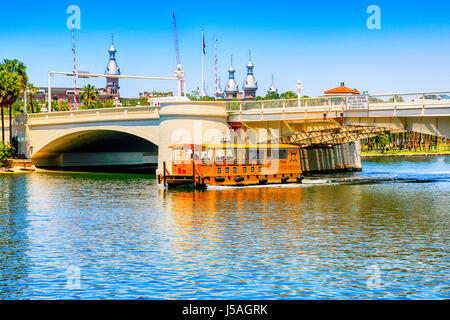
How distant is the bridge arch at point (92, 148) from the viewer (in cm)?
9319

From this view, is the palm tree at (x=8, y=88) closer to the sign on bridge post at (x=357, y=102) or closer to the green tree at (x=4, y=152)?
the green tree at (x=4, y=152)

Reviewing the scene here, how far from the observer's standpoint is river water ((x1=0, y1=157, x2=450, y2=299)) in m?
Result: 23.8

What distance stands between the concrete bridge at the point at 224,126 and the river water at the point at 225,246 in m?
9.02

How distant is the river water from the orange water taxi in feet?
20.7

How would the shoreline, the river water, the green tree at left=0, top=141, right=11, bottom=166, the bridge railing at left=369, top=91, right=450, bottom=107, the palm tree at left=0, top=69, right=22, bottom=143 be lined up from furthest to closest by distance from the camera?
the shoreline, the green tree at left=0, top=141, right=11, bottom=166, the palm tree at left=0, top=69, right=22, bottom=143, the bridge railing at left=369, top=91, right=450, bottom=107, the river water

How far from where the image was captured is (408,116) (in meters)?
60.4

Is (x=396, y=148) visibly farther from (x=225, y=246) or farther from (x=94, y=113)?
(x=225, y=246)

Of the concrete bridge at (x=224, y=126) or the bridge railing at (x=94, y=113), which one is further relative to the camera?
the bridge railing at (x=94, y=113)

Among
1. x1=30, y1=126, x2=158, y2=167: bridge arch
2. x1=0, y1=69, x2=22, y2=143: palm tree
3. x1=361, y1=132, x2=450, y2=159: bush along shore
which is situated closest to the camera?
x1=30, y1=126, x2=158, y2=167: bridge arch

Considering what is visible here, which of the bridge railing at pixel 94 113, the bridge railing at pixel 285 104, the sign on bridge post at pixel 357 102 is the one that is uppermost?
the bridge railing at pixel 94 113

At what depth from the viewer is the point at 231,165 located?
66.6m

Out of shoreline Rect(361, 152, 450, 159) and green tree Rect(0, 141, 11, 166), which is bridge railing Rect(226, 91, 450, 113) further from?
shoreline Rect(361, 152, 450, 159)

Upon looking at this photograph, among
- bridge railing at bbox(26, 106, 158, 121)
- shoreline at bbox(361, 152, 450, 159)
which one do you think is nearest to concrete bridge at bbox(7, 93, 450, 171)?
bridge railing at bbox(26, 106, 158, 121)

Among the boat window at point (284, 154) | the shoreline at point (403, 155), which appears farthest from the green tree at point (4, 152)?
the shoreline at point (403, 155)
